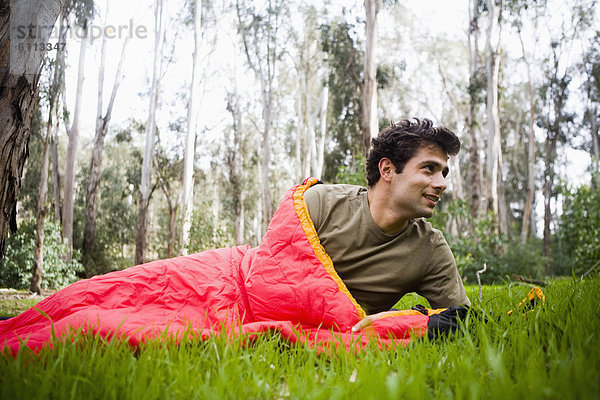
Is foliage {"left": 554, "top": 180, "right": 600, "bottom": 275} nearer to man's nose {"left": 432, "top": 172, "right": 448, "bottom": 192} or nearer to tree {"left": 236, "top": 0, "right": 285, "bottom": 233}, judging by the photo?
man's nose {"left": 432, "top": 172, "right": 448, "bottom": 192}

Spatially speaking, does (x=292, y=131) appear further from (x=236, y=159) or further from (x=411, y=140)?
(x=411, y=140)

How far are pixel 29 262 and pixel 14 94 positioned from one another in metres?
9.15

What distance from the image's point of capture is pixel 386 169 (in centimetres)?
253

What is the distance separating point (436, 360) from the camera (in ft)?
4.62

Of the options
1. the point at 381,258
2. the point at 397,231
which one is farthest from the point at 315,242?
the point at 397,231

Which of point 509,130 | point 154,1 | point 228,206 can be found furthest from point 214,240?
point 509,130

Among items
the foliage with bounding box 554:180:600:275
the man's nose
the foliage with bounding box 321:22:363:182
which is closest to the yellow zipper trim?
the man's nose

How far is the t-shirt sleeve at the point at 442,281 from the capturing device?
2.35 meters

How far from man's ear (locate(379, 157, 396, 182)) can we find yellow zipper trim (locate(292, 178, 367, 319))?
0.46m

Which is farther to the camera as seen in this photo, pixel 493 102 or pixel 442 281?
pixel 493 102

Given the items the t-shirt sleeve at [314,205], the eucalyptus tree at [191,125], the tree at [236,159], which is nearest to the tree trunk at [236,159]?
the tree at [236,159]

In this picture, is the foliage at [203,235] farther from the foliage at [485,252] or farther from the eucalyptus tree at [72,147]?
the foliage at [485,252]

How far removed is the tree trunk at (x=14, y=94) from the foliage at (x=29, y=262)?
340 inches

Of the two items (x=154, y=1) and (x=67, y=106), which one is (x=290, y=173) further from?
(x=67, y=106)
